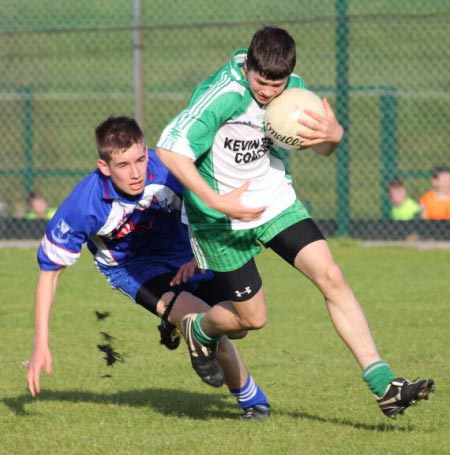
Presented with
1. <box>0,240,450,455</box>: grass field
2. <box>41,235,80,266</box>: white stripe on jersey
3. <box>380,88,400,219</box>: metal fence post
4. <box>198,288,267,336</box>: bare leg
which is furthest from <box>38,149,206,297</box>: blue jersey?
<box>380,88,400,219</box>: metal fence post

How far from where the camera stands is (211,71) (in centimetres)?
1755

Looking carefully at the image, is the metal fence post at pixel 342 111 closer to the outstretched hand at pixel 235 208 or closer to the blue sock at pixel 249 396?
the blue sock at pixel 249 396

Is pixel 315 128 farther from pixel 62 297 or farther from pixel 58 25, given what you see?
pixel 58 25

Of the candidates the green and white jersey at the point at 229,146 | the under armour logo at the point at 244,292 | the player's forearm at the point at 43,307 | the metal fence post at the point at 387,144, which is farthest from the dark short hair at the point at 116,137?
the metal fence post at the point at 387,144

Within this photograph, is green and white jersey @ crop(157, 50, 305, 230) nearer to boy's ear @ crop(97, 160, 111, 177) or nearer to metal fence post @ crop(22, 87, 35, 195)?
boy's ear @ crop(97, 160, 111, 177)

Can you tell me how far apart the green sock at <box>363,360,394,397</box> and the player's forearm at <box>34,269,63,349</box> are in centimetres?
153

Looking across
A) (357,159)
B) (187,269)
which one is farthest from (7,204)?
(187,269)

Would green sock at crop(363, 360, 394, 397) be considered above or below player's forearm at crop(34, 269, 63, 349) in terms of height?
below

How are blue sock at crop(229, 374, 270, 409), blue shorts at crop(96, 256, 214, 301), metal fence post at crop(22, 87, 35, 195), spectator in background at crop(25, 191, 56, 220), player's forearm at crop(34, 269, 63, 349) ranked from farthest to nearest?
metal fence post at crop(22, 87, 35, 195) → spectator in background at crop(25, 191, 56, 220) → blue shorts at crop(96, 256, 214, 301) → blue sock at crop(229, 374, 270, 409) → player's forearm at crop(34, 269, 63, 349)

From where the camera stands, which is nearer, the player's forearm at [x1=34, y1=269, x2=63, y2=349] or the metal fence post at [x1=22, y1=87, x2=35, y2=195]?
the player's forearm at [x1=34, y1=269, x2=63, y2=349]

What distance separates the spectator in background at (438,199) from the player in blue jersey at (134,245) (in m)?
7.12

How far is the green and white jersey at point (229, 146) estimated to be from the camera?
16.9ft

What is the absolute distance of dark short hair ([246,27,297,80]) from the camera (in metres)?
5.06

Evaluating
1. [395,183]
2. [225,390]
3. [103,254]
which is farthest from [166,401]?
[395,183]
